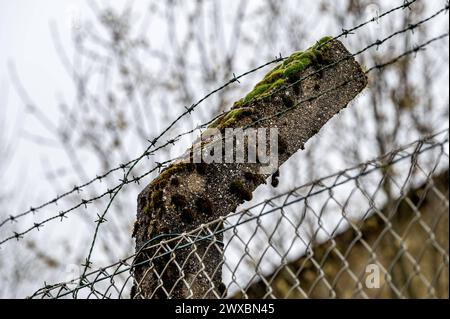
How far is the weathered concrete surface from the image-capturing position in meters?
2.79

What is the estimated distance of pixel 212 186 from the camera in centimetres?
288

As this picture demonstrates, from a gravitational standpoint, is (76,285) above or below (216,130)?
below

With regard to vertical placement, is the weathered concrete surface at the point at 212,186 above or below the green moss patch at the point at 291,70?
below

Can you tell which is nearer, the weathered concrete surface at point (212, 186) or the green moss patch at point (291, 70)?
the weathered concrete surface at point (212, 186)

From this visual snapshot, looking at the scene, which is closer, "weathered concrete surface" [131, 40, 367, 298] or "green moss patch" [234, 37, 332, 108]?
"weathered concrete surface" [131, 40, 367, 298]

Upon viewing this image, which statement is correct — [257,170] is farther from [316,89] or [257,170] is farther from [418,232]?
[418,232]

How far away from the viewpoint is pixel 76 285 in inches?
119

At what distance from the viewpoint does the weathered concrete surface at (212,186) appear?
9.16 feet

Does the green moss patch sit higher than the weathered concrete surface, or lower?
higher

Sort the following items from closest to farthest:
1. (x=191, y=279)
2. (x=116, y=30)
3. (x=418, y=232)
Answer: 1. (x=191, y=279)
2. (x=418, y=232)
3. (x=116, y=30)

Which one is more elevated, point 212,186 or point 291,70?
point 291,70

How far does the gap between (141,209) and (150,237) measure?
152mm
